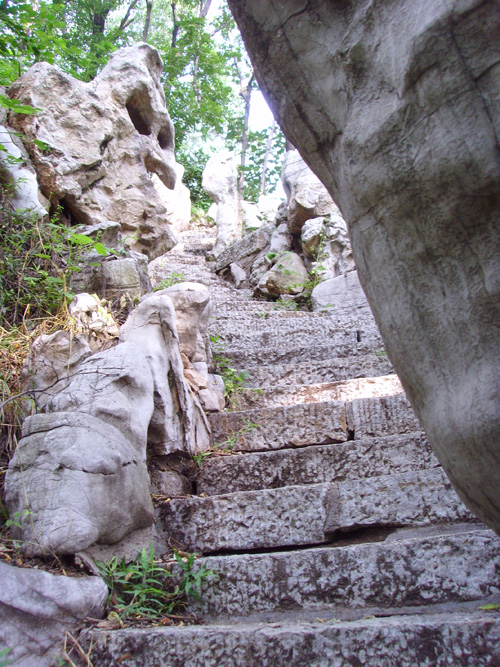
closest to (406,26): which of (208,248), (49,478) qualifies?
(49,478)

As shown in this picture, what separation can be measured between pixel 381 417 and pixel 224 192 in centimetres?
953

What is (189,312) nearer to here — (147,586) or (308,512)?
(308,512)

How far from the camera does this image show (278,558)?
6.57 feet

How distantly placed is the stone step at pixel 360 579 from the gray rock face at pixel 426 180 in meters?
0.81

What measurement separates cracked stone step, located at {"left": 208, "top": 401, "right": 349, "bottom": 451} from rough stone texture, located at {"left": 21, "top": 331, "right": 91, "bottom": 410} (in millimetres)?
907

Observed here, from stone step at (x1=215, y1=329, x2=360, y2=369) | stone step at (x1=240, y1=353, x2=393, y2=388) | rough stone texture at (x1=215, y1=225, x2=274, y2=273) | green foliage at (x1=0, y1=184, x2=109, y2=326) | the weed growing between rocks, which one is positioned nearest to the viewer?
the weed growing between rocks

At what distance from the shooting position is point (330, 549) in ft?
6.53

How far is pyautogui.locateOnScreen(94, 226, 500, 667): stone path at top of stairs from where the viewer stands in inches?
61.4

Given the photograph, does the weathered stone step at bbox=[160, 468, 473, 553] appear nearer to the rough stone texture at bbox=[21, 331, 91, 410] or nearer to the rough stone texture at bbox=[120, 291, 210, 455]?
the rough stone texture at bbox=[120, 291, 210, 455]

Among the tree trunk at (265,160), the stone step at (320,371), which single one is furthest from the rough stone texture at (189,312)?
the tree trunk at (265,160)

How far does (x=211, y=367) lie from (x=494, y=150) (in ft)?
10.7

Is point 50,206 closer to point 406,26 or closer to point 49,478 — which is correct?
point 49,478

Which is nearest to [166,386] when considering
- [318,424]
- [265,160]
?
[318,424]

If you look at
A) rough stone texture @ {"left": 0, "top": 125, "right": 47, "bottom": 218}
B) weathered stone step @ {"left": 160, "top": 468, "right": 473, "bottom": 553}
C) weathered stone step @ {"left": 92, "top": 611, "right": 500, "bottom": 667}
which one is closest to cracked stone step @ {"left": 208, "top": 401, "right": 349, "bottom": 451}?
weathered stone step @ {"left": 160, "top": 468, "right": 473, "bottom": 553}
